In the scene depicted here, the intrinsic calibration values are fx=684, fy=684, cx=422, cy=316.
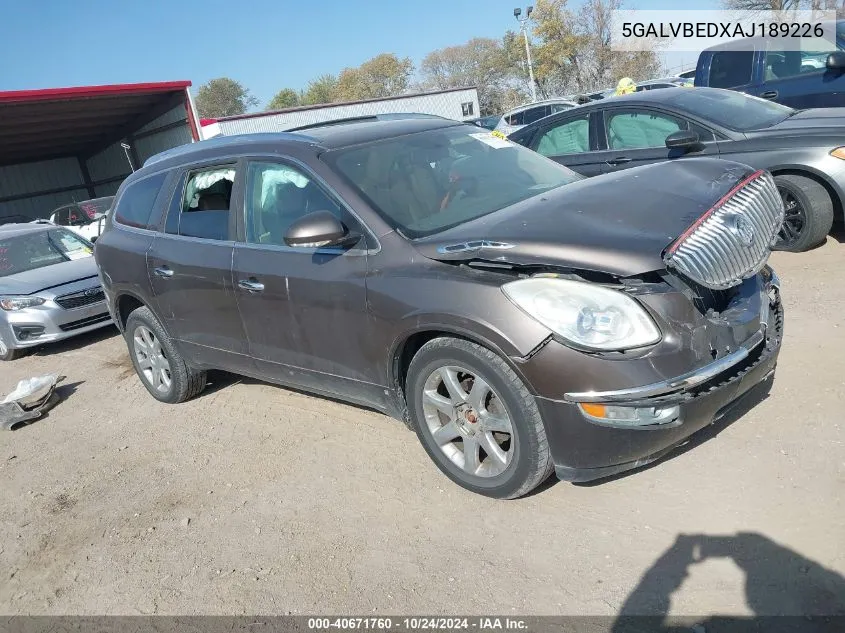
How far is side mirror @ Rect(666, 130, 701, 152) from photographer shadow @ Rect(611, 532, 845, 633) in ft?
13.7

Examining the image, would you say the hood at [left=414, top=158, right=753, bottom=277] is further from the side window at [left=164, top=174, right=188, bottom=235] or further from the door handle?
the side window at [left=164, top=174, right=188, bottom=235]

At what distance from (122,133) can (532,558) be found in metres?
27.8

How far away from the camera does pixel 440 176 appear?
12.7 feet

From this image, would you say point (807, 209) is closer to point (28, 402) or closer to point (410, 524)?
point (410, 524)

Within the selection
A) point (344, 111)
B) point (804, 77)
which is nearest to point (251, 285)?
point (804, 77)

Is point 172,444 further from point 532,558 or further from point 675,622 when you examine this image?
point 675,622

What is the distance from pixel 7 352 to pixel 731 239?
835 cm

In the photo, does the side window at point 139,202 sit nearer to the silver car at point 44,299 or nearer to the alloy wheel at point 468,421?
the alloy wheel at point 468,421

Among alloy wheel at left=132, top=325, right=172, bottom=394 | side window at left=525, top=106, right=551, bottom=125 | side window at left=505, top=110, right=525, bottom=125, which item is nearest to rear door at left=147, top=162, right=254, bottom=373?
Result: alloy wheel at left=132, top=325, right=172, bottom=394

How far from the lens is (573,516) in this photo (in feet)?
10.1

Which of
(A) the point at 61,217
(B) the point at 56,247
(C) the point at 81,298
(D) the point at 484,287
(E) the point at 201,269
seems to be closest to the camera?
(D) the point at 484,287

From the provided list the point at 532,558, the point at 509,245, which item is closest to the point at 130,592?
the point at 532,558

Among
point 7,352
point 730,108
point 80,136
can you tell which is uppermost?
point 80,136

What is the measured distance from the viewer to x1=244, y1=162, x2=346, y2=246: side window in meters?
3.82
